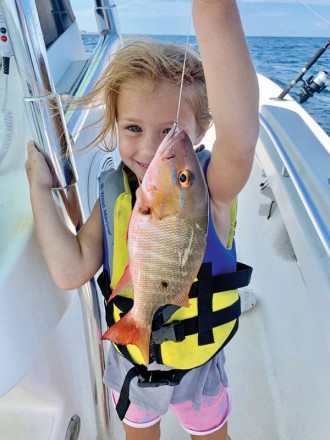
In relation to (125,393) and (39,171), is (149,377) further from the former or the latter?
(39,171)

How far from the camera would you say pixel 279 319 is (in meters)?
2.20

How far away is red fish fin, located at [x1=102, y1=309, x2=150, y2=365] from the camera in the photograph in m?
1.02

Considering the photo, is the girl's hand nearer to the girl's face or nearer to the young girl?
the young girl

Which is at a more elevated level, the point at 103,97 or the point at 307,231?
the point at 103,97

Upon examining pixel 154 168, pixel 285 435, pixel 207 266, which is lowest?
pixel 285 435

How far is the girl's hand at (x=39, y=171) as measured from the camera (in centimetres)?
108

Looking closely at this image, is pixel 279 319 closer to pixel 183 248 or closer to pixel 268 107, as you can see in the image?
pixel 268 107

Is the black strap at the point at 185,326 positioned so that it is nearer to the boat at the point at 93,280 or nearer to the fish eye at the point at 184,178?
the boat at the point at 93,280

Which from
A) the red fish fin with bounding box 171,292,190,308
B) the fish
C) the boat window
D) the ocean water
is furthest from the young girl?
the ocean water

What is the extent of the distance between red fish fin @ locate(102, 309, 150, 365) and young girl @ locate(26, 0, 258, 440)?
179mm

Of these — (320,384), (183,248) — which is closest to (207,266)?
(183,248)

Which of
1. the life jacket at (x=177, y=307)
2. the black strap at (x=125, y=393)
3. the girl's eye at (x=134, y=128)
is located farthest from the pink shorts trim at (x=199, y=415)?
the girl's eye at (x=134, y=128)

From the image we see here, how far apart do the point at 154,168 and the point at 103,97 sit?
0.47 metres

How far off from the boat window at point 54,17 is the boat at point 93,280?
0.01 m
